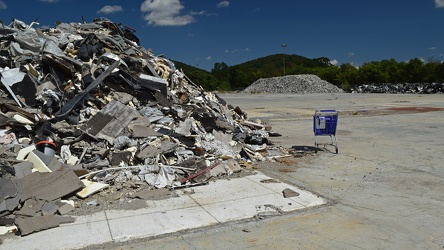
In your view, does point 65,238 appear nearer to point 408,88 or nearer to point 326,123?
point 326,123

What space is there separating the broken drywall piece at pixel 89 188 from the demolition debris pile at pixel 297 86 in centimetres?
5399

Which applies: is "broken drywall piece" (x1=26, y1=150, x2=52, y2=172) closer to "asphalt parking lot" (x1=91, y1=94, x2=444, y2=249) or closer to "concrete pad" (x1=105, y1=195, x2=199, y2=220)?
"concrete pad" (x1=105, y1=195, x2=199, y2=220)

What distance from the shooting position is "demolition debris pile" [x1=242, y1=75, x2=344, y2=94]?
58.8m

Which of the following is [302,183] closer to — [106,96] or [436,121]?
[106,96]

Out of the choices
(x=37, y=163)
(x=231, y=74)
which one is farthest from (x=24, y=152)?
(x=231, y=74)

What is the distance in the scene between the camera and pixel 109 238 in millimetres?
3926

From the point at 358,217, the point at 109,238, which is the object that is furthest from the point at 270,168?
the point at 109,238

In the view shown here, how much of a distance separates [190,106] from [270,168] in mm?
3320

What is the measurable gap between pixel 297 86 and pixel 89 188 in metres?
57.7

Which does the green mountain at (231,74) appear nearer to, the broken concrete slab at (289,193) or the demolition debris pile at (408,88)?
the demolition debris pile at (408,88)

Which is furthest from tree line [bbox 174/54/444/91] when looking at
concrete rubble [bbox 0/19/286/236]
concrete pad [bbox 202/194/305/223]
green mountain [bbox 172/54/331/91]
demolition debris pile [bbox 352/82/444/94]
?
concrete pad [bbox 202/194/305/223]

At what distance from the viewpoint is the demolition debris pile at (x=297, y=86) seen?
5878 cm

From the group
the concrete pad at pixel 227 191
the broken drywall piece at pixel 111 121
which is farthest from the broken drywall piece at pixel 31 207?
the broken drywall piece at pixel 111 121

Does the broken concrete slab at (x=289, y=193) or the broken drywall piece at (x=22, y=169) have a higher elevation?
the broken drywall piece at (x=22, y=169)
